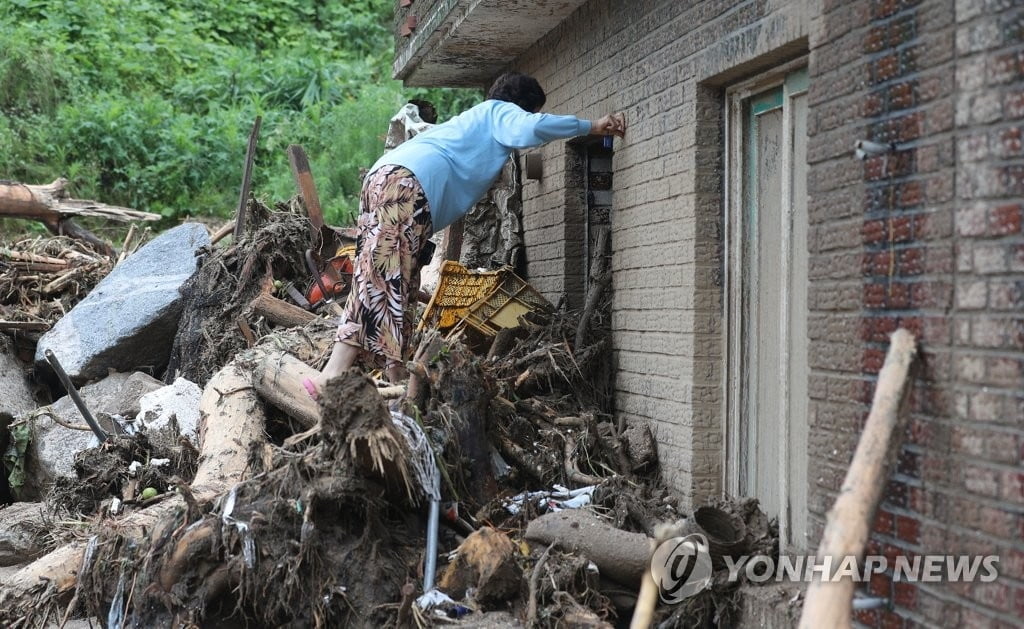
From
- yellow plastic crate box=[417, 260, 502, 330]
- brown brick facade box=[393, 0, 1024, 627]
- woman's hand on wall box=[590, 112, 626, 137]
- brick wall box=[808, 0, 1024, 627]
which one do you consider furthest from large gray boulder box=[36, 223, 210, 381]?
brick wall box=[808, 0, 1024, 627]

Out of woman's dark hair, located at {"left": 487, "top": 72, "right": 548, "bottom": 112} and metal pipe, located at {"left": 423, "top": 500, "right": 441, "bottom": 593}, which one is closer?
metal pipe, located at {"left": 423, "top": 500, "right": 441, "bottom": 593}

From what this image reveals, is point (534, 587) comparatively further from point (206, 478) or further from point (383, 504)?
point (206, 478)

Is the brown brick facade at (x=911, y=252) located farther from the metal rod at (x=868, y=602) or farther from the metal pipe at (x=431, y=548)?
the metal pipe at (x=431, y=548)

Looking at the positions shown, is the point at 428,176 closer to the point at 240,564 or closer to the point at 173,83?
the point at 240,564

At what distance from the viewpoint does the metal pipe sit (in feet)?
13.9

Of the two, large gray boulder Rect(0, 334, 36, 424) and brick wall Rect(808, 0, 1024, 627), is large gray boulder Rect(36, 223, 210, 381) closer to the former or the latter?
large gray boulder Rect(0, 334, 36, 424)

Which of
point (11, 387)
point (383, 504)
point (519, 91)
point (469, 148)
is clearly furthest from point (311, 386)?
point (11, 387)

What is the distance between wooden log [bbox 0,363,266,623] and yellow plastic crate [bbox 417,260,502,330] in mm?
1223

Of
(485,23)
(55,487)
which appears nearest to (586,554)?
(55,487)

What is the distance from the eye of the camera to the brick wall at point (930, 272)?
274 centimetres

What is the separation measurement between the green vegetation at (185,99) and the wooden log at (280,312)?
5505 millimetres

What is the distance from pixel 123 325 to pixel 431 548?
5193 millimetres

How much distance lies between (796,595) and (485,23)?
179 inches

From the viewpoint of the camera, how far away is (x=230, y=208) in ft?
48.3
